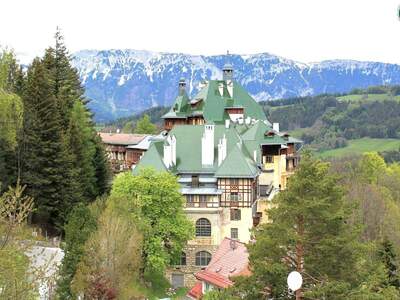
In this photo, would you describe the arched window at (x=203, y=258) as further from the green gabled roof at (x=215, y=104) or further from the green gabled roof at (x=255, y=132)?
the green gabled roof at (x=215, y=104)

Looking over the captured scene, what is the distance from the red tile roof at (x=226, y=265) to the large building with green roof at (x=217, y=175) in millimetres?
10152

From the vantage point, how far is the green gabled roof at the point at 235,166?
193ft

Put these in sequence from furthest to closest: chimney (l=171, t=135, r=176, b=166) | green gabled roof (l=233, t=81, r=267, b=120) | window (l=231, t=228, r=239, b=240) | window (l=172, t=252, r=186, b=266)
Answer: green gabled roof (l=233, t=81, r=267, b=120) < chimney (l=171, t=135, r=176, b=166) < window (l=231, t=228, r=239, b=240) < window (l=172, t=252, r=186, b=266)

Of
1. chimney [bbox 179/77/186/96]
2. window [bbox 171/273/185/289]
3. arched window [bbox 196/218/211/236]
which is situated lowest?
window [bbox 171/273/185/289]

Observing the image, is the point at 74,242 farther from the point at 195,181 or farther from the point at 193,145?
the point at 193,145

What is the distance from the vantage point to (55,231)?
52.0m

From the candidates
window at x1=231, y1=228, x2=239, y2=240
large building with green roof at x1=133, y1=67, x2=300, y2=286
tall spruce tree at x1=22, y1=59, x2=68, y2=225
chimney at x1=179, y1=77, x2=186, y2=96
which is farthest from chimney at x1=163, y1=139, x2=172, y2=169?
chimney at x1=179, y1=77, x2=186, y2=96

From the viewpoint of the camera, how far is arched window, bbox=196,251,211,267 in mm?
57812

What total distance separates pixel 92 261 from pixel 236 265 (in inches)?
374

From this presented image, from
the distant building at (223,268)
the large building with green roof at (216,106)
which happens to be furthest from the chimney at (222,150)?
the distant building at (223,268)

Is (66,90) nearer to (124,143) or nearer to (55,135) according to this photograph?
(55,135)

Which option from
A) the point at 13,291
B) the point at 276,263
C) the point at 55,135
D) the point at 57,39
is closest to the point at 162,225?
the point at 55,135

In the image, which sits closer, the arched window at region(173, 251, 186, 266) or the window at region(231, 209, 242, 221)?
the arched window at region(173, 251, 186, 266)

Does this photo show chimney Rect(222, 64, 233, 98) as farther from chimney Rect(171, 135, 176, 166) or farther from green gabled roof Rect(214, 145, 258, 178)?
green gabled roof Rect(214, 145, 258, 178)
